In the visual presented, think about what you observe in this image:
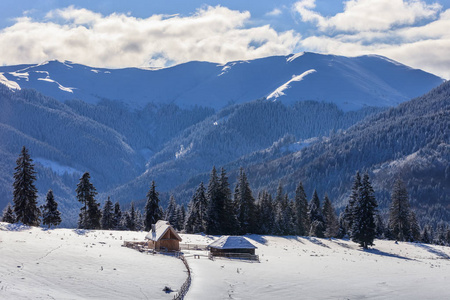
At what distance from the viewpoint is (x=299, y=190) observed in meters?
118

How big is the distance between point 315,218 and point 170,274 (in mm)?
76345

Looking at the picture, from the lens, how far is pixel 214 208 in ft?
318

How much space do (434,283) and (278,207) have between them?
190 feet

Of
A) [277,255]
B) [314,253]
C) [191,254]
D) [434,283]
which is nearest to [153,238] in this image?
[191,254]

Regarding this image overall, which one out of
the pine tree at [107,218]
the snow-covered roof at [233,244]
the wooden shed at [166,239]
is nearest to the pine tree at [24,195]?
the wooden shed at [166,239]

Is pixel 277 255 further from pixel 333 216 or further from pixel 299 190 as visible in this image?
pixel 333 216

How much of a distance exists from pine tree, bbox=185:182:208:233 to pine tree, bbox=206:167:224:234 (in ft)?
12.2

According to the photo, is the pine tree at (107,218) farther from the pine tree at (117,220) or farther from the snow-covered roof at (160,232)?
the snow-covered roof at (160,232)

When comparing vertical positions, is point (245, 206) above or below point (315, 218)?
above

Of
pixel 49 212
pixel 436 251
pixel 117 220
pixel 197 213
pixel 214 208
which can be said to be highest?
pixel 214 208

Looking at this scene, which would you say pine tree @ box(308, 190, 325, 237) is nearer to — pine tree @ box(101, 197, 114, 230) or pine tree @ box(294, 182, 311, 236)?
pine tree @ box(294, 182, 311, 236)

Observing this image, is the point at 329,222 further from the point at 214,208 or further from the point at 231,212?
the point at 214,208

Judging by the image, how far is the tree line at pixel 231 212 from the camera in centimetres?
8644

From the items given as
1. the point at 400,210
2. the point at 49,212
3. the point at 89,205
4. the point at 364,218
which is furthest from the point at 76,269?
the point at 400,210
